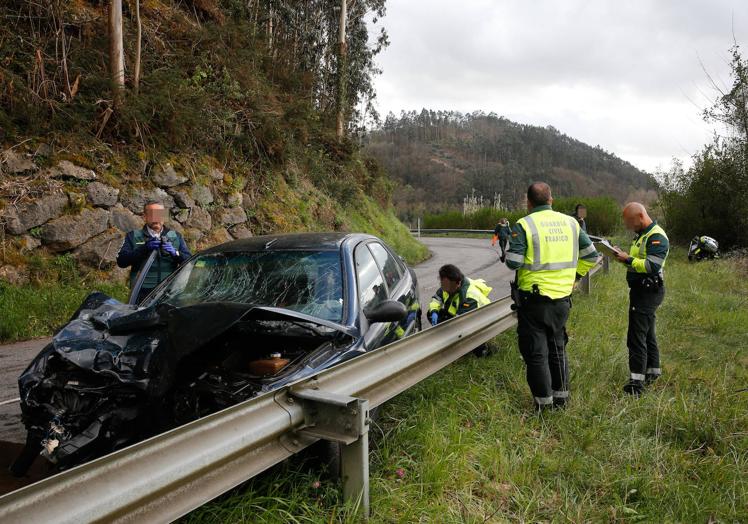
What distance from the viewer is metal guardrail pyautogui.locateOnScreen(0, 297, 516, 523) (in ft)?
4.50

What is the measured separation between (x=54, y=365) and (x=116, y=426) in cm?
59

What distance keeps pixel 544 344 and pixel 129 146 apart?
29.7ft

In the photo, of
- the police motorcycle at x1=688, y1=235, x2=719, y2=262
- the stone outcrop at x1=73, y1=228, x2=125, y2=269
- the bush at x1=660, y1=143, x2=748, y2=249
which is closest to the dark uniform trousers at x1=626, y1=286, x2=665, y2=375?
the stone outcrop at x1=73, y1=228, x2=125, y2=269

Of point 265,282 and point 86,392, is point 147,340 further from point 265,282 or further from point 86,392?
point 265,282

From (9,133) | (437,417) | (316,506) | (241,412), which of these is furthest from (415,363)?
(9,133)

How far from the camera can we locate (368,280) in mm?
4066

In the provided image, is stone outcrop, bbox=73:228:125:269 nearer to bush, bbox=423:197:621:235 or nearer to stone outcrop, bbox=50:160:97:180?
stone outcrop, bbox=50:160:97:180

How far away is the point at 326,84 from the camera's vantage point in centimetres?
2392

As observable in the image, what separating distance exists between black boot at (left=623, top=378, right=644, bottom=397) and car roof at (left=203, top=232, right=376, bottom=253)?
110 inches

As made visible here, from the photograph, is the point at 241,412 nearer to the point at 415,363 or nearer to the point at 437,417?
the point at 415,363

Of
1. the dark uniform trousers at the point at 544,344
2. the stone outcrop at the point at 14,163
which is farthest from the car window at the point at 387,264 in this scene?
the stone outcrop at the point at 14,163

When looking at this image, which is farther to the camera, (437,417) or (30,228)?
(30,228)

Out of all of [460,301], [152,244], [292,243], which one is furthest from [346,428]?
[152,244]

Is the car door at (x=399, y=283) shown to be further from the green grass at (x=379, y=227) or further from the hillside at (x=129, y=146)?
the green grass at (x=379, y=227)
